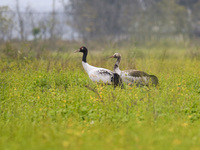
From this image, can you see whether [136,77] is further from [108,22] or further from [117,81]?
[108,22]

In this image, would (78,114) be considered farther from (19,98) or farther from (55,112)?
(19,98)

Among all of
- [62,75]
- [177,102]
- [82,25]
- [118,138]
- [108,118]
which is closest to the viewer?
[118,138]

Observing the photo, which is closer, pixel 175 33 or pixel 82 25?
pixel 82 25

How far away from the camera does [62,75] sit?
8977 millimetres

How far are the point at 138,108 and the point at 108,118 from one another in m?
0.58

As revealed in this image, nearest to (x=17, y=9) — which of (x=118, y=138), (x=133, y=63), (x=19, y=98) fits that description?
(x=133, y=63)

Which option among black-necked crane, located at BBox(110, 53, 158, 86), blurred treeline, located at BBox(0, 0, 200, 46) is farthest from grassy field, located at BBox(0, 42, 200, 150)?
blurred treeline, located at BBox(0, 0, 200, 46)

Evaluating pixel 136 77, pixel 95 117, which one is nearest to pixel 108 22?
pixel 136 77

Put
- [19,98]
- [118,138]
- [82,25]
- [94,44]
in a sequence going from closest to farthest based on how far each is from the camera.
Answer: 1. [118,138]
2. [19,98]
3. [94,44]
4. [82,25]

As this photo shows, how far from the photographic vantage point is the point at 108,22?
31.5m

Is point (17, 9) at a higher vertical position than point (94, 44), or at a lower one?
higher

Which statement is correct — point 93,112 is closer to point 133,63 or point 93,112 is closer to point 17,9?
point 133,63

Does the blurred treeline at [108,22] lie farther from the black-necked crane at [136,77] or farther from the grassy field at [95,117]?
the grassy field at [95,117]

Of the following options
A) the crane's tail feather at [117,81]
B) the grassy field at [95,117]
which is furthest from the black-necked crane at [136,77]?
the grassy field at [95,117]
